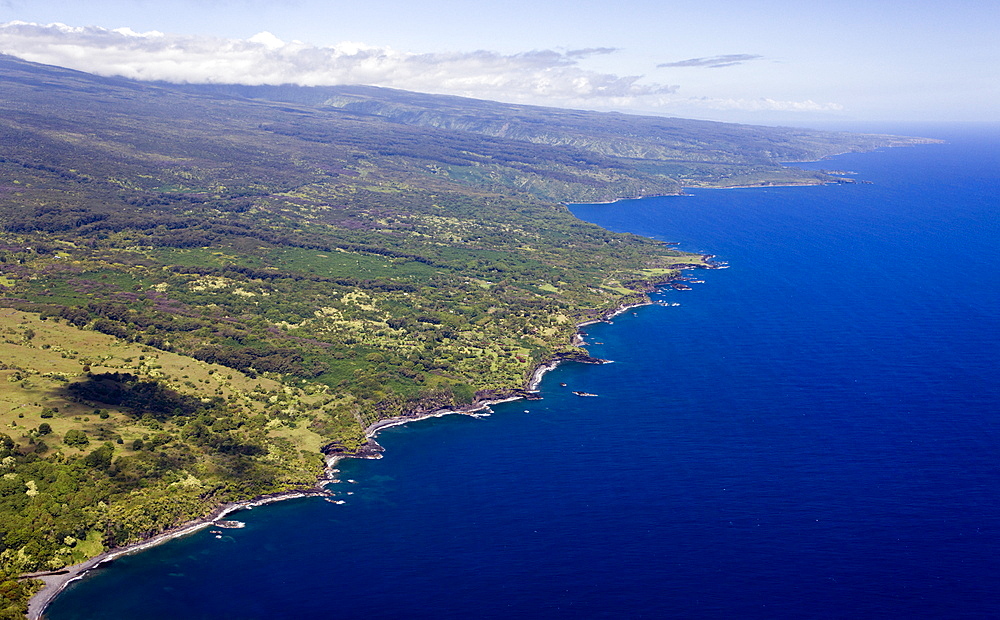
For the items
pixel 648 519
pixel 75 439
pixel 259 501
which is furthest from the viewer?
pixel 75 439

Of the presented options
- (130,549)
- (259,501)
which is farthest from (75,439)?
(259,501)

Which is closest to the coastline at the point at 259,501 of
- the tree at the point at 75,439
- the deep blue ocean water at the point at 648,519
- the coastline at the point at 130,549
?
the coastline at the point at 130,549

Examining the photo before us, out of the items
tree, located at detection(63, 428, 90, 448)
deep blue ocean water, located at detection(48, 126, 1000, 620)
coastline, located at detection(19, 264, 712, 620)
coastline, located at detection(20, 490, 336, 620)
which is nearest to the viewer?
coastline, located at detection(20, 490, 336, 620)

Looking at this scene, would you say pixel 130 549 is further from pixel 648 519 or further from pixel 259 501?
pixel 648 519

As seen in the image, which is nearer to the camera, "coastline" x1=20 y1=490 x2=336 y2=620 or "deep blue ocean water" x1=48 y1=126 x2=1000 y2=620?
"coastline" x1=20 y1=490 x2=336 y2=620

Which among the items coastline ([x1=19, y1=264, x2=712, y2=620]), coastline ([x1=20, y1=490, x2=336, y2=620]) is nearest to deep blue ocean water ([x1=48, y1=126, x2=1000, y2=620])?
coastline ([x1=20, y1=490, x2=336, y2=620])

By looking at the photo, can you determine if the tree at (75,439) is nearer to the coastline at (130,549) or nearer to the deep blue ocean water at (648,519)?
the coastline at (130,549)

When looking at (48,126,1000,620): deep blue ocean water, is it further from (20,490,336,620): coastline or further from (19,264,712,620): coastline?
(19,264,712,620): coastline

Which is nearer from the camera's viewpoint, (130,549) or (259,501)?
(130,549)

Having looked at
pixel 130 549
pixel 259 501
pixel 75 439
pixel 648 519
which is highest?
pixel 75 439
